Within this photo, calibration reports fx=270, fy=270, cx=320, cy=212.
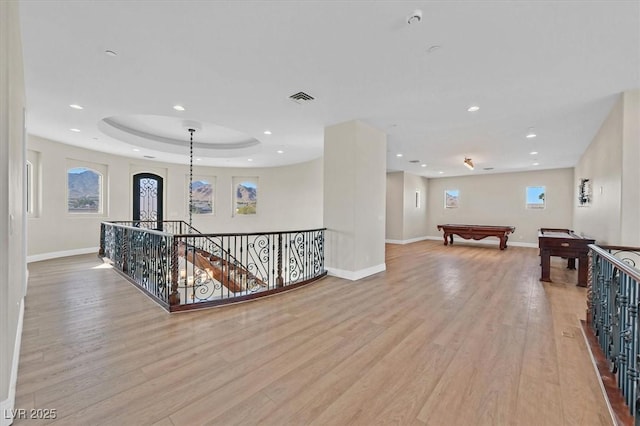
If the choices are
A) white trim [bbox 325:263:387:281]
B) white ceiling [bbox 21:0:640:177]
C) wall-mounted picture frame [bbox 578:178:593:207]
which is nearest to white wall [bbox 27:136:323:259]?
white ceiling [bbox 21:0:640:177]

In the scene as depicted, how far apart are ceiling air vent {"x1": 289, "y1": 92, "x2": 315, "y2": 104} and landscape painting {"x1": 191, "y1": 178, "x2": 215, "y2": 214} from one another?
7.71 meters

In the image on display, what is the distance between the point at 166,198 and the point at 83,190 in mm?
2331

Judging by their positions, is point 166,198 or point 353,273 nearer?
point 353,273

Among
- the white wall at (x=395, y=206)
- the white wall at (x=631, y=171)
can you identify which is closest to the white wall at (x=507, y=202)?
the white wall at (x=395, y=206)

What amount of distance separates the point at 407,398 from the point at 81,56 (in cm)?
453

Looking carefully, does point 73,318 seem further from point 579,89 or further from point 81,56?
point 579,89

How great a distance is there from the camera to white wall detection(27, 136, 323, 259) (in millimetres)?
6887

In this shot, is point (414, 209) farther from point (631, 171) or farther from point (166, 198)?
point (166, 198)

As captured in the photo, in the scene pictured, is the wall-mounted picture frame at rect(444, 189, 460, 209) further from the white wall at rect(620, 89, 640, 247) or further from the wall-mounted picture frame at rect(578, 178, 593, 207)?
the white wall at rect(620, 89, 640, 247)

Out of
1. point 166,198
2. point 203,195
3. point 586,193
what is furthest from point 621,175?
point 166,198

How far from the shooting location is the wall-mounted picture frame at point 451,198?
39.2 ft

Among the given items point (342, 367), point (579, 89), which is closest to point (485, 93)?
point (579, 89)

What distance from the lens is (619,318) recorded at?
6.61 ft

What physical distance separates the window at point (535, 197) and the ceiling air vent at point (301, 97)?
10375 millimetres
